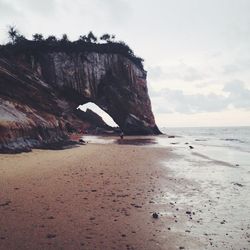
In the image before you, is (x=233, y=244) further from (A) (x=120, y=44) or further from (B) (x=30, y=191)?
(A) (x=120, y=44)

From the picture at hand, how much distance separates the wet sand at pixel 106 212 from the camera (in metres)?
5.18

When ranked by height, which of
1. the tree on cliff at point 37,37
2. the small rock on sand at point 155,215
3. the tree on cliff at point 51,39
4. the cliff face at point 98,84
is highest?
the tree on cliff at point 37,37

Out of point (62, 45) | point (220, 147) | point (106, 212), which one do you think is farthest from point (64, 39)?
point (106, 212)

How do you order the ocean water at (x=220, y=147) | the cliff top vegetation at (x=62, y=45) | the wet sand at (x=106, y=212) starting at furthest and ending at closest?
the cliff top vegetation at (x=62, y=45), the ocean water at (x=220, y=147), the wet sand at (x=106, y=212)

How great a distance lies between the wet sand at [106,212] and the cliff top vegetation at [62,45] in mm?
46789

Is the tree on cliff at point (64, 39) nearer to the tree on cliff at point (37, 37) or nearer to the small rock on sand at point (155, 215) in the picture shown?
the tree on cliff at point (37, 37)

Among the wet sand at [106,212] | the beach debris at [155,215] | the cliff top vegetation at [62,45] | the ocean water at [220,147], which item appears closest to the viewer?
the wet sand at [106,212]

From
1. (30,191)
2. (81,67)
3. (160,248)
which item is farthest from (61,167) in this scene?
(81,67)

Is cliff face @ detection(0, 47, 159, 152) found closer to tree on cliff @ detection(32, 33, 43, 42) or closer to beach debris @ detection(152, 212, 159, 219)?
tree on cliff @ detection(32, 33, 43, 42)

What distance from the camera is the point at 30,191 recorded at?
8211 millimetres

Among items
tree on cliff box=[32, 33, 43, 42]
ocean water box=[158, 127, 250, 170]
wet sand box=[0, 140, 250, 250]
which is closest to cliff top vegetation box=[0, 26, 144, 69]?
tree on cliff box=[32, 33, 43, 42]

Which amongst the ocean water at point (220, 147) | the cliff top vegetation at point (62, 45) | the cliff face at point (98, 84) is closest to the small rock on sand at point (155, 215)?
the ocean water at point (220, 147)

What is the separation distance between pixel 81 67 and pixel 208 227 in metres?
51.8

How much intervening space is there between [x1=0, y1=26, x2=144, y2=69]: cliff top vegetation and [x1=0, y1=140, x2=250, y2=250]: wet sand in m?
46.8
